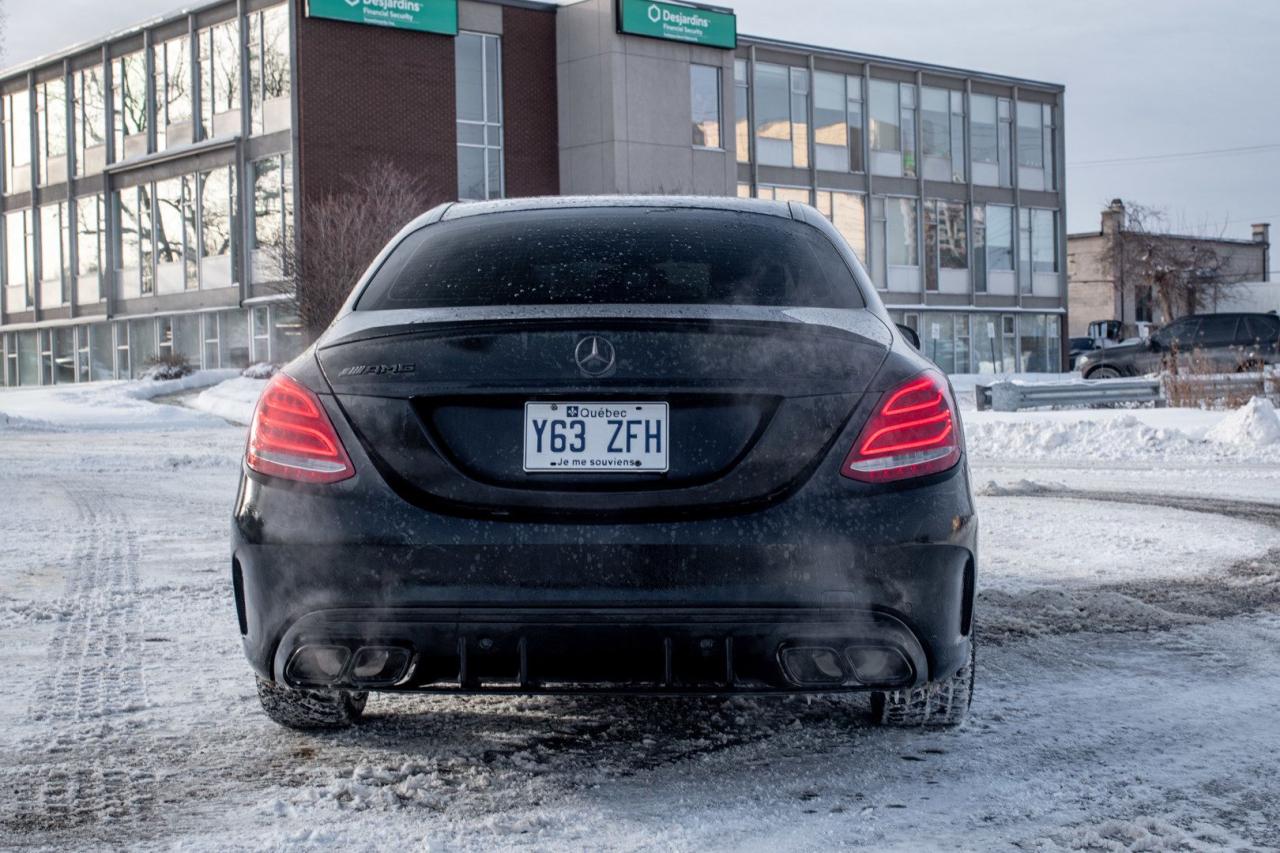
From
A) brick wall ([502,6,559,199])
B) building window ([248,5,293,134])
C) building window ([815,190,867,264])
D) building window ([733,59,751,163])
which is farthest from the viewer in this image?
building window ([815,190,867,264])

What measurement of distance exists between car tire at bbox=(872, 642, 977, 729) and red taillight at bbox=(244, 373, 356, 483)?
1575 mm

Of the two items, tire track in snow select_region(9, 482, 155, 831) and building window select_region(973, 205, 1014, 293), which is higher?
building window select_region(973, 205, 1014, 293)

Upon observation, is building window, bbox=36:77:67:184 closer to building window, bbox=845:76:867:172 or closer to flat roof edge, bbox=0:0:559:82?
flat roof edge, bbox=0:0:559:82

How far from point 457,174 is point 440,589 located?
122 ft

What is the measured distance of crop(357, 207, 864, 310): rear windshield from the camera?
150 inches

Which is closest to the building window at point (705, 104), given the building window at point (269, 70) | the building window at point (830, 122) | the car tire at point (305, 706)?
the building window at point (830, 122)

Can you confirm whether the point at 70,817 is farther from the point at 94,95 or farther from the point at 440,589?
the point at 94,95

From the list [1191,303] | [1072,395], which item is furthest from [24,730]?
[1191,303]

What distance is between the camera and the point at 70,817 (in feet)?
11.1

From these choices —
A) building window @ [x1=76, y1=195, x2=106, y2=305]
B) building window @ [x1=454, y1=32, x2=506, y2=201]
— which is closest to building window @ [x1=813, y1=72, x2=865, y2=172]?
building window @ [x1=454, y1=32, x2=506, y2=201]

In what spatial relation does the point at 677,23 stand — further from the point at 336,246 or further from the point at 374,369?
the point at 374,369

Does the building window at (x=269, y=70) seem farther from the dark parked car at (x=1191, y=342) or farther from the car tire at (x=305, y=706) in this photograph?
the car tire at (x=305, y=706)

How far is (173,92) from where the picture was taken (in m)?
41.8

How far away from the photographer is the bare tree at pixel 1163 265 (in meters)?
75.7
